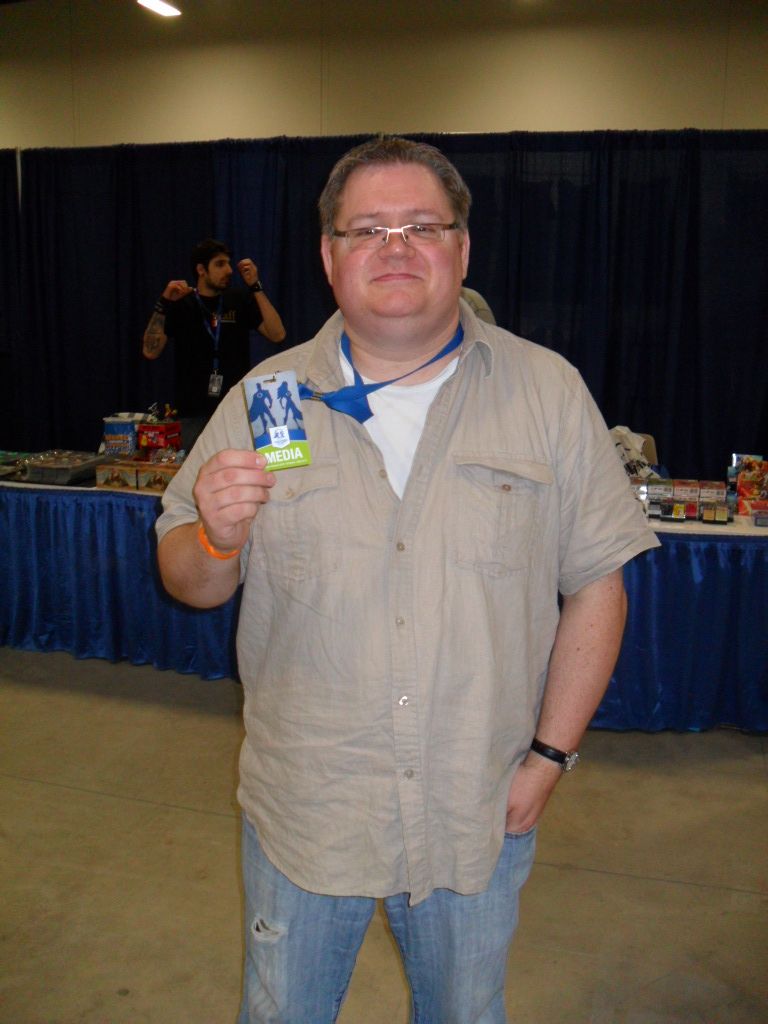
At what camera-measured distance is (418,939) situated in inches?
52.2

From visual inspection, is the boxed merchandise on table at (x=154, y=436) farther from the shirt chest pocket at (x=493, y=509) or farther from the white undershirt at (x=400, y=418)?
the shirt chest pocket at (x=493, y=509)

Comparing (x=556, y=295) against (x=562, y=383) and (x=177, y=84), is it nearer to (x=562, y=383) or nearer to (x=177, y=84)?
(x=177, y=84)

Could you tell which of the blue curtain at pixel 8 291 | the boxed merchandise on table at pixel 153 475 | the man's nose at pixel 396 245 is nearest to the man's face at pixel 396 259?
the man's nose at pixel 396 245

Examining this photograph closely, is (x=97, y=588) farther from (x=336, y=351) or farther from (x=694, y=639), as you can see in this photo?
(x=336, y=351)

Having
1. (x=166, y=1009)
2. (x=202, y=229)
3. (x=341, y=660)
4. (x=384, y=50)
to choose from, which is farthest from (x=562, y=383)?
(x=384, y=50)

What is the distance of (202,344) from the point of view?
461 cm

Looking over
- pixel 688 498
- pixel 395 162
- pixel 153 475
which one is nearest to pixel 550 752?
pixel 395 162

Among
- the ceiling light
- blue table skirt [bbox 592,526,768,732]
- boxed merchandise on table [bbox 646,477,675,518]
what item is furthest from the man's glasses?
the ceiling light

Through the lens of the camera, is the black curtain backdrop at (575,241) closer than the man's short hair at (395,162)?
No

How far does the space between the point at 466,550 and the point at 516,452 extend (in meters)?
0.17

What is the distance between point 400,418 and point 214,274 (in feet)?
11.7

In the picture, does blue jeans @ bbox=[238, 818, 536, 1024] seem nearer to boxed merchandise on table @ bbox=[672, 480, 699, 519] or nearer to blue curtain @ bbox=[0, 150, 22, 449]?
boxed merchandise on table @ bbox=[672, 480, 699, 519]

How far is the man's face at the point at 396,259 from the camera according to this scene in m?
1.25

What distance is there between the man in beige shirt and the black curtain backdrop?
14.6 ft
